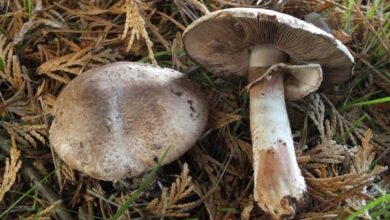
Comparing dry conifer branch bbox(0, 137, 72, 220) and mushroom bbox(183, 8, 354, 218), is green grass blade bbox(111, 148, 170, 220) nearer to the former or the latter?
dry conifer branch bbox(0, 137, 72, 220)

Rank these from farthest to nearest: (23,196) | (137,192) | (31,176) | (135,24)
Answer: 1. (135,24)
2. (31,176)
3. (23,196)
4. (137,192)

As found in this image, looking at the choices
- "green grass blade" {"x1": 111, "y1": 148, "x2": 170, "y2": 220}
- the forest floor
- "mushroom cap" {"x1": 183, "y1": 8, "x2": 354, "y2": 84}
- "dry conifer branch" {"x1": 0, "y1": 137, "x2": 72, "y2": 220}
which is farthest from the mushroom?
"dry conifer branch" {"x1": 0, "y1": 137, "x2": 72, "y2": 220}

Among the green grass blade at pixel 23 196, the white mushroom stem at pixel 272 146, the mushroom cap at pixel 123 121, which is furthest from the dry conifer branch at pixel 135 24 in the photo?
the green grass blade at pixel 23 196

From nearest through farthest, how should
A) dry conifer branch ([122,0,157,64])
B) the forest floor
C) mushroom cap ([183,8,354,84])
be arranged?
mushroom cap ([183,8,354,84]) < the forest floor < dry conifer branch ([122,0,157,64])

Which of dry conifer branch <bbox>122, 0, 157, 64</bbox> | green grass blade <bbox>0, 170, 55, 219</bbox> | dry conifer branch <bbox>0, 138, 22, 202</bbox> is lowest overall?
green grass blade <bbox>0, 170, 55, 219</bbox>

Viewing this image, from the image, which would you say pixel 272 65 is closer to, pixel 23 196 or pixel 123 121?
pixel 123 121

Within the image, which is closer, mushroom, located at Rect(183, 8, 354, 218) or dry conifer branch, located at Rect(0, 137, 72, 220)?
mushroom, located at Rect(183, 8, 354, 218)

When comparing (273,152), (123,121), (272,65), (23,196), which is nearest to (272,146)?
(273,152)
